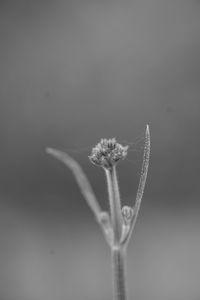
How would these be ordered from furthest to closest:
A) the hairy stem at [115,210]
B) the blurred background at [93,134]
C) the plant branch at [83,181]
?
the blurred background at [93,134] → the plant branch at [83,181] → the hairy stem at [115,210]

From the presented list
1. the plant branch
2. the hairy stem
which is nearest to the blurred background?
the plant branch

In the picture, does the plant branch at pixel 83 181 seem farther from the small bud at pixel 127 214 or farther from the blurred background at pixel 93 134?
the blurred background at pixel 93 134

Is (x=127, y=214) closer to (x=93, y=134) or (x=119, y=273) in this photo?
(x=119, y=273)

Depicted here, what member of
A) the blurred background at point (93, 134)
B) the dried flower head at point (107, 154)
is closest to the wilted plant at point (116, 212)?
the dried flower head at point (107, 154)

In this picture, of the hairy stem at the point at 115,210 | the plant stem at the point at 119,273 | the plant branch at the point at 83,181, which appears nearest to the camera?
the plant stem at the point at 119,273

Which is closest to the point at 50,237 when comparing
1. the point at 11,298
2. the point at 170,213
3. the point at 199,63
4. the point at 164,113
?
the point at 11,298

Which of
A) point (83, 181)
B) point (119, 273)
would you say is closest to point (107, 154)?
point (83, 181)
